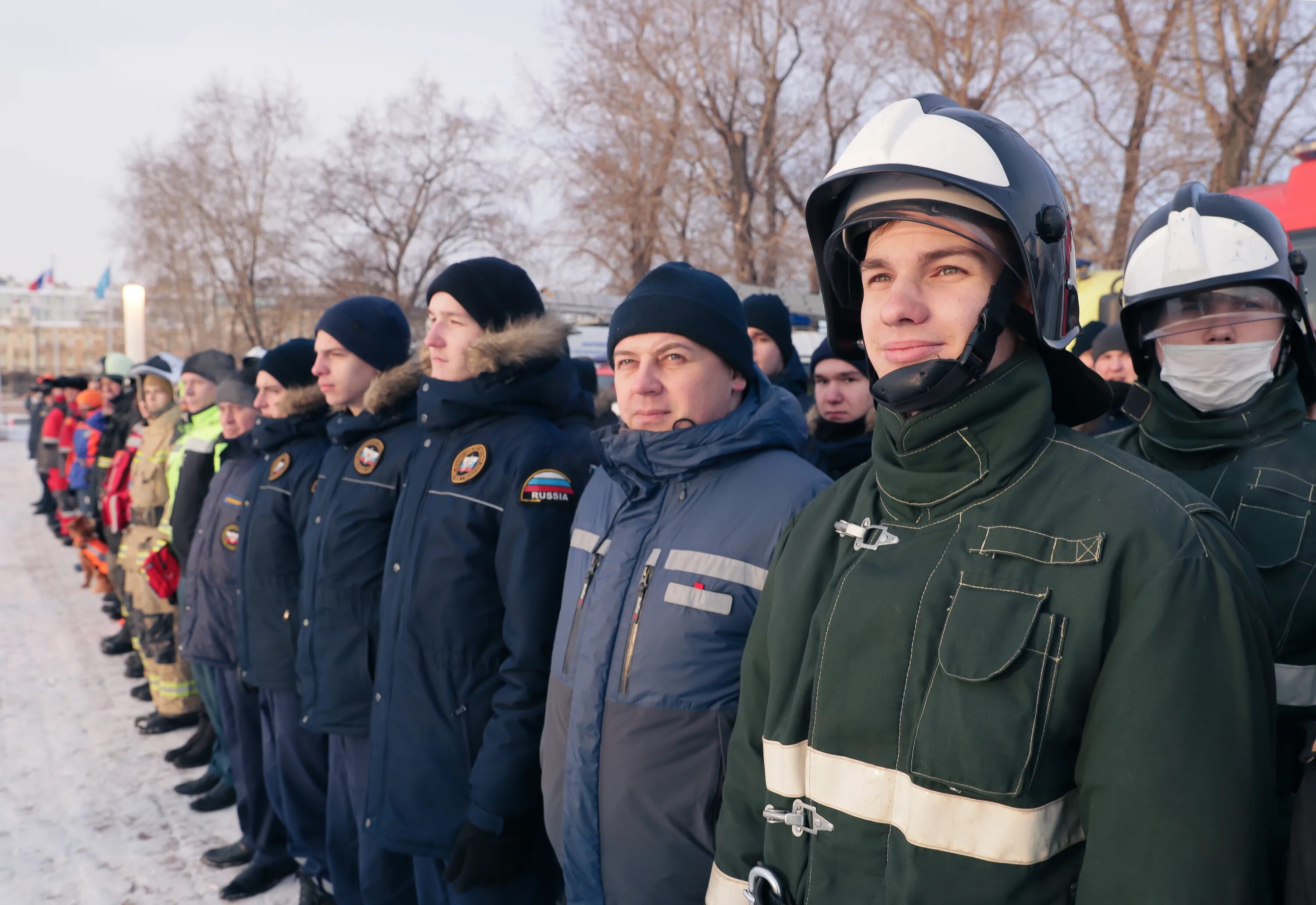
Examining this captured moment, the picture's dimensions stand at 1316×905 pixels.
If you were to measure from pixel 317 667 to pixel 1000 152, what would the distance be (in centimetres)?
292

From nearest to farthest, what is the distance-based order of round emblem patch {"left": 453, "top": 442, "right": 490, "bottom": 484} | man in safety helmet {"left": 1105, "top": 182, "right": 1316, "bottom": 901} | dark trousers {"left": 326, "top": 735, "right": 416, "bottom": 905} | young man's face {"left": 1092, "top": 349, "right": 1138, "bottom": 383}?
man in safety helmet {"left": 1105, "top": 182, "right": 1316, "bottom": 901} → round emblem patch {"left": 453, "top": 442, "right": 490, "bottom": 484} → dark trousers {"left": 326, "top": 735, "right": 416, "bottom": 905} → young man's face {"left": 1092, "top": 349, "right": 1138, "bottom": 383}

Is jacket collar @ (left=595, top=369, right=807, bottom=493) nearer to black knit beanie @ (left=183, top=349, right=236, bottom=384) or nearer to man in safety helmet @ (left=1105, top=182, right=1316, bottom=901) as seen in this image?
man in safety helmet @ (left=1105, top=182, right=1316, bottom=901)

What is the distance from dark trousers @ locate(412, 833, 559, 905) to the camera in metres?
2.85

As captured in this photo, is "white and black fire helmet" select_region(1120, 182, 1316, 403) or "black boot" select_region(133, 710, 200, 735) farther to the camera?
"black boot" select_region(133, 710, 200, 735)

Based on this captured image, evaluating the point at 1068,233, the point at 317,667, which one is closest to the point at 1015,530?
the point at 1068,233

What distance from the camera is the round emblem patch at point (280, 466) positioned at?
424 cm

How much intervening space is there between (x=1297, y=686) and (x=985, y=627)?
1001 millimetres

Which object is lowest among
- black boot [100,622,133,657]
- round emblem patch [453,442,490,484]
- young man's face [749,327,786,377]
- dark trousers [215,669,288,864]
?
black boot [100,622,133,657]

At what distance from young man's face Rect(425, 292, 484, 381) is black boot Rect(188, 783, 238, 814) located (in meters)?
3.32

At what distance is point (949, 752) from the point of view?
1285mm

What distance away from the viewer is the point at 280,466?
14.0 ft

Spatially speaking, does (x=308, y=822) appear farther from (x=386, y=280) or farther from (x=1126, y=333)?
(x=386, y=280)

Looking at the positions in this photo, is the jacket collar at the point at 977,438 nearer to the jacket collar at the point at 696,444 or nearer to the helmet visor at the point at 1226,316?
the jacket collar at the point at 696,444

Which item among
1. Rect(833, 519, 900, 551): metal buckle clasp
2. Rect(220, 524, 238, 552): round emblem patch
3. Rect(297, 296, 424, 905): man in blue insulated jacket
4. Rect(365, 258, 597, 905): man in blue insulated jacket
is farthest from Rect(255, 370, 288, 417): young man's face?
Rect(833, 519, 900, 551): metal buckle clasp
